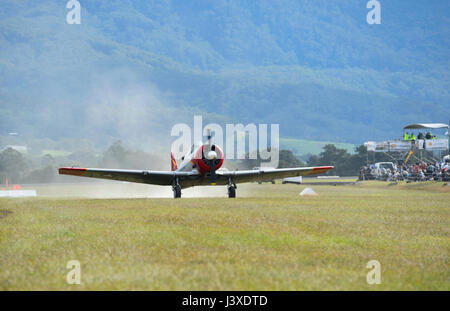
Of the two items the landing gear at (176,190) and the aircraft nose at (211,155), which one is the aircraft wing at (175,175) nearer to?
the landing gear at (176,190)

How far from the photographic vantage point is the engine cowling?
28237mm

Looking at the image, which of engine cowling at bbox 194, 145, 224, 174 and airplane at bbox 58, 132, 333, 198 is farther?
airplane at bbox 58, 132, 333, 198

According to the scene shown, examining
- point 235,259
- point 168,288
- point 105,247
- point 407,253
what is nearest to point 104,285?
point 168,288

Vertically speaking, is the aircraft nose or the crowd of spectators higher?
the crowd of spectators

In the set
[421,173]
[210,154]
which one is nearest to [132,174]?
[210,154]

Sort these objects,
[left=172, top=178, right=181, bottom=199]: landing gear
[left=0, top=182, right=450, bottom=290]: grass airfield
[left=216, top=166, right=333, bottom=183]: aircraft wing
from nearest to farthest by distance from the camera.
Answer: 1. [left=0, top=182, right=450, bottom=290]: grass airfield
2. [left=172, top=178, right=181, bottom=199]: landing gear
3. [left=216, top=166, right=333, bottom=183]: aircraft wing

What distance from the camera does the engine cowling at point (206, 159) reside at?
1112 inches

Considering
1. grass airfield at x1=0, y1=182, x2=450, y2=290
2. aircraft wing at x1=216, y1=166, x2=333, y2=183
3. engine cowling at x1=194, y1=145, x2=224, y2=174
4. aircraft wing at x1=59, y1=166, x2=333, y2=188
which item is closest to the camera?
grass airfield at x1=0, y1=182, x2=450, y2=290

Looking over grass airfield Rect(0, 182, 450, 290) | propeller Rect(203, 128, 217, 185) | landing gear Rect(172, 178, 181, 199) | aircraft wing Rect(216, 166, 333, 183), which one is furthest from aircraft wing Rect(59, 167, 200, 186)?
grass airfield Rect(0, 182, 450, 290)

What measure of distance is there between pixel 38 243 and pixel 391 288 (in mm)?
7245

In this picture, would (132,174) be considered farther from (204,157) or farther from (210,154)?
(210,154)

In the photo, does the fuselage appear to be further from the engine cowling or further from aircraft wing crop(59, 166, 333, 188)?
aircraft wing crop(59, 166, 333, 188)

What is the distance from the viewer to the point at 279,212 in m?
19.0

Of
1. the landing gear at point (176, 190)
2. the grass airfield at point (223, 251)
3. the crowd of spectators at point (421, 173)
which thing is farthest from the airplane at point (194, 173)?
the crowd of spectators at point (421, 173)
